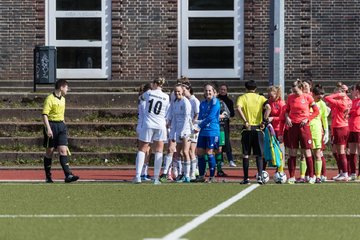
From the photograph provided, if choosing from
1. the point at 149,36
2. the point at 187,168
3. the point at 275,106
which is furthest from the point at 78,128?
the point at 275,106

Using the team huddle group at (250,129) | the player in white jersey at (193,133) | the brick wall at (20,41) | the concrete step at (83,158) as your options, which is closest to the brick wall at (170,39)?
the brick wall at (20,41)

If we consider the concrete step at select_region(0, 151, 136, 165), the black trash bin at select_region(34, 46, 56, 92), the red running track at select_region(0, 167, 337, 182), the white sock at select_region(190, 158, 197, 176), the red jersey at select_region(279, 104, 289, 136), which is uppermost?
the black trash bin at select_region(34, 46, 56, 92)

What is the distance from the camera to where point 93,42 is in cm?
3259

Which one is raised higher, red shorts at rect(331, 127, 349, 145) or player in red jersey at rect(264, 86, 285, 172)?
player in red jersey at rect(264, 86, 285, 172)

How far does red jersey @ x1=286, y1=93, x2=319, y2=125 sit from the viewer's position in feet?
66.7

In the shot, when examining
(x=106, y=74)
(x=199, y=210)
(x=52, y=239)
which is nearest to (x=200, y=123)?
(x=199, y=210)

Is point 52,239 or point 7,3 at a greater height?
point 7,3

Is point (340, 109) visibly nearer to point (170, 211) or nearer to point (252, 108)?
point (252, 108)

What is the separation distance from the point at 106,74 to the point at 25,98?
3.57m

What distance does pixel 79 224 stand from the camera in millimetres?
13008

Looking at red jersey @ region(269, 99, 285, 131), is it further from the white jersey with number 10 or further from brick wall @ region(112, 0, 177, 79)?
brick wall @ region(112, 0, 177, 79)

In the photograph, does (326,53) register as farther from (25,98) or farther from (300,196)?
(300,196)

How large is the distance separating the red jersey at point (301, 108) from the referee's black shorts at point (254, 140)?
62 centimetres

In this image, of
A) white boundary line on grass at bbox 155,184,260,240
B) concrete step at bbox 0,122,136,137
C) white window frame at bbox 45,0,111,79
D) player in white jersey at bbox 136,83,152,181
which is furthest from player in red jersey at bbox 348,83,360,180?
white window frame at bbox 45,0,111,79
